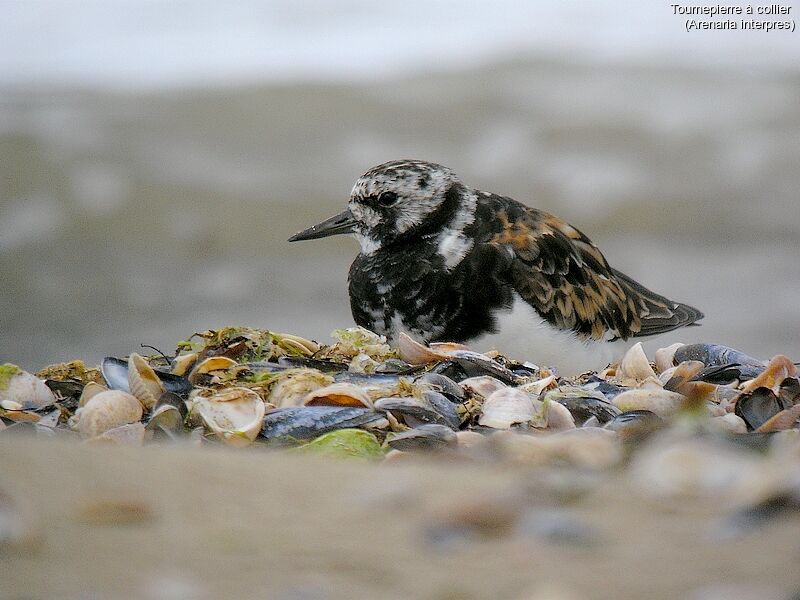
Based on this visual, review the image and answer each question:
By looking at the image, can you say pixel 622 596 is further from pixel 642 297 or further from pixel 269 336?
pixel 642 297

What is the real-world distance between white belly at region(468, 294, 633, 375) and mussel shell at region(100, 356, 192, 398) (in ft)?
2.18

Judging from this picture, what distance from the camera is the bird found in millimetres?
1942

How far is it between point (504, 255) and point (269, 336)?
571 millimetres

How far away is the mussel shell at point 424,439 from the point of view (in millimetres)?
1178

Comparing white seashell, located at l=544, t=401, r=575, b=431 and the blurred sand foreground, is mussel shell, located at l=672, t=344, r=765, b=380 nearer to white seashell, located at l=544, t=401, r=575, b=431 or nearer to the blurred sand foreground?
white seashell, located at l=544, t=401, r=575, b=431

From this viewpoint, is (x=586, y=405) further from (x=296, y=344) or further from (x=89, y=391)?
(x=89, y=391)

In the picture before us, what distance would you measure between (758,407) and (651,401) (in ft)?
0.50

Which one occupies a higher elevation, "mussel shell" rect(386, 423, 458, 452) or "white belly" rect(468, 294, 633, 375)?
"mussel shell" rect(386, 423, 458, 452)

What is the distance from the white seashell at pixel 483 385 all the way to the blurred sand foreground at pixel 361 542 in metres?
0.54

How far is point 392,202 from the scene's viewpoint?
205cm

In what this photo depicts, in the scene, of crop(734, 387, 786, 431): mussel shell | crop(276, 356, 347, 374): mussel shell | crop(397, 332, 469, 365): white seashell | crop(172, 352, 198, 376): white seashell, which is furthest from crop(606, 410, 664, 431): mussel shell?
crop(172, 352, 198, 376): white seashell

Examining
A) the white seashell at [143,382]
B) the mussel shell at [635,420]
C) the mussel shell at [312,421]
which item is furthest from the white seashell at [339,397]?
the mussel shell at [635,420]

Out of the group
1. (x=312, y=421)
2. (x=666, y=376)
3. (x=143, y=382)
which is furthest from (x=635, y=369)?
(x=143, y=382)

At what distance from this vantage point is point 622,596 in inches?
29.6
